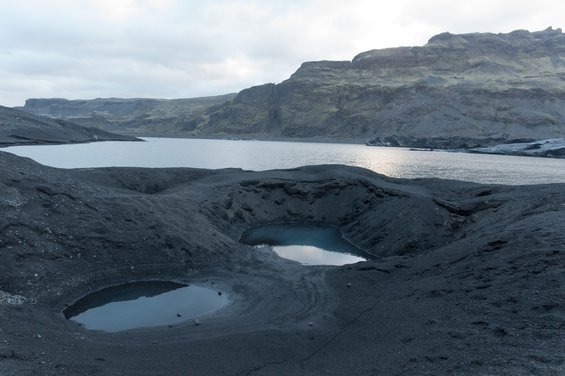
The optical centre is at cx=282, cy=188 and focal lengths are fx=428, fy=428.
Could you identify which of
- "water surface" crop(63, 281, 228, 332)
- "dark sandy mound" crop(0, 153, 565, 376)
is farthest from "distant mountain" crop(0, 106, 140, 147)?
"water surface" crop(63, 281, 228, 332)

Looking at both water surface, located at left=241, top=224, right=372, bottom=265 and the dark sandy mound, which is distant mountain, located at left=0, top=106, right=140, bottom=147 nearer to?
water surface, located at left=241, top=224, right=372, bottom=265

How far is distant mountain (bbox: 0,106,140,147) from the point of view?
4631 inches

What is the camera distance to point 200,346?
1630cm

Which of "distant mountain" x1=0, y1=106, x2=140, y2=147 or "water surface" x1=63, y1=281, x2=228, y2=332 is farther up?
"distant mountain" x1=0, y1=106, x2=140, y2=147

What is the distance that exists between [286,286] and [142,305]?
7.85 meters

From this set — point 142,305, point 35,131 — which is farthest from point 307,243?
point 35,131

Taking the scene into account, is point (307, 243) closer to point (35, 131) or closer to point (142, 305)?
point (142, 305)

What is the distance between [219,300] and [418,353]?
38.5 ft

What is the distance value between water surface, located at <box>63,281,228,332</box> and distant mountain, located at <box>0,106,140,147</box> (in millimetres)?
102802

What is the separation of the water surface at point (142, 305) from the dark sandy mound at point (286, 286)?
0.86 m

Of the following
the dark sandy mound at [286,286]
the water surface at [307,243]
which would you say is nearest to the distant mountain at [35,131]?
the water surface at [307,243]

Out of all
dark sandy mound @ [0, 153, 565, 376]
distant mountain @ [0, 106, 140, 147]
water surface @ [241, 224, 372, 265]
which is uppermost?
distant mountain @ [0, 106, 140, 147]

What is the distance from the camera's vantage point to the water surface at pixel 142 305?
20.0 meters

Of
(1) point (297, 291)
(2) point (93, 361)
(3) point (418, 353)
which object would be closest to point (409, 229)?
(1) point (297, 291)
